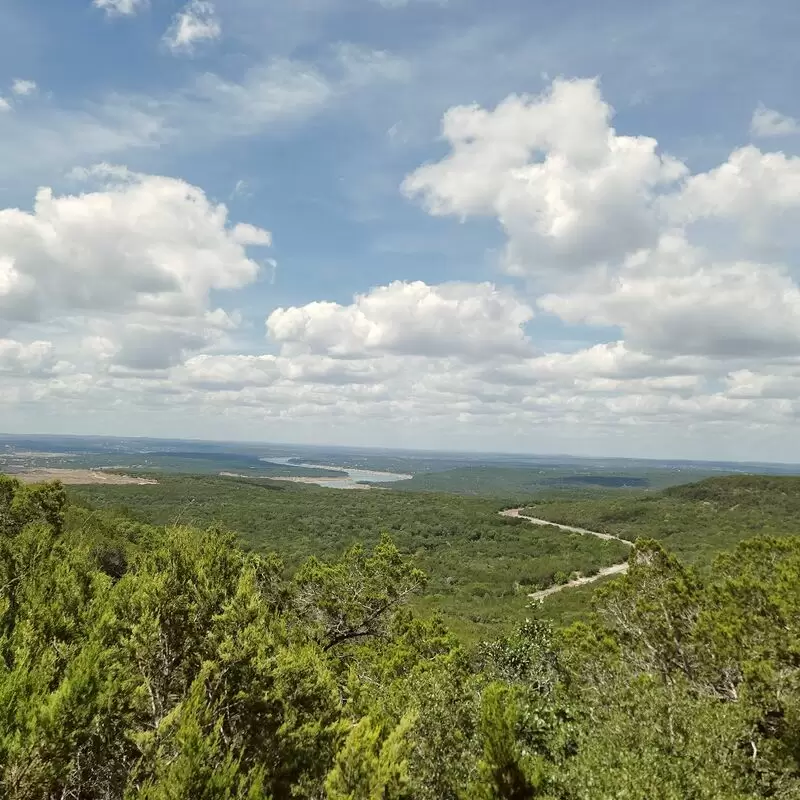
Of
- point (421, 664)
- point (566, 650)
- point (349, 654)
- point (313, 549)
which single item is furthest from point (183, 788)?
point (313, 549)

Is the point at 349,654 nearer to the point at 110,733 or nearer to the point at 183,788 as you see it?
the point at 110,733

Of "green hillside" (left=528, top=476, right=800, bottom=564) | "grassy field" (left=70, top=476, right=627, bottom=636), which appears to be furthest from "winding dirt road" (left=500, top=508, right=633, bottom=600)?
"green hillside" (left=528, top=476, right=800, bottom=564)

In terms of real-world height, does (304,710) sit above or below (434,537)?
above

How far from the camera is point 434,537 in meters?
146

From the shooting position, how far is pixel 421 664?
2309 cm

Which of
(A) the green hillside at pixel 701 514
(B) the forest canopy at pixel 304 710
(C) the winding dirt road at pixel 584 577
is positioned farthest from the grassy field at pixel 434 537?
(B) the forest canopy at pixel 304 710

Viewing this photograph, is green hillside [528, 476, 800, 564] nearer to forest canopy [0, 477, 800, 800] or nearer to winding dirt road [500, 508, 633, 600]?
winding dirt road [500, 508, 633, 600]

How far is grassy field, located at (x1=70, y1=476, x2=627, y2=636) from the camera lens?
93.2 metres

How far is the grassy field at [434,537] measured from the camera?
3671 inches

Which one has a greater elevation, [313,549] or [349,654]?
[349,654]

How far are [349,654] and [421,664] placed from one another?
27.5 feet

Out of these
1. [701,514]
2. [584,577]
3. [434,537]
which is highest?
[701,514]

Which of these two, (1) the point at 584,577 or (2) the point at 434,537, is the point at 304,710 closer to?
(1) the point at 584,577

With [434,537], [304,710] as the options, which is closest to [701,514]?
[434,537]
